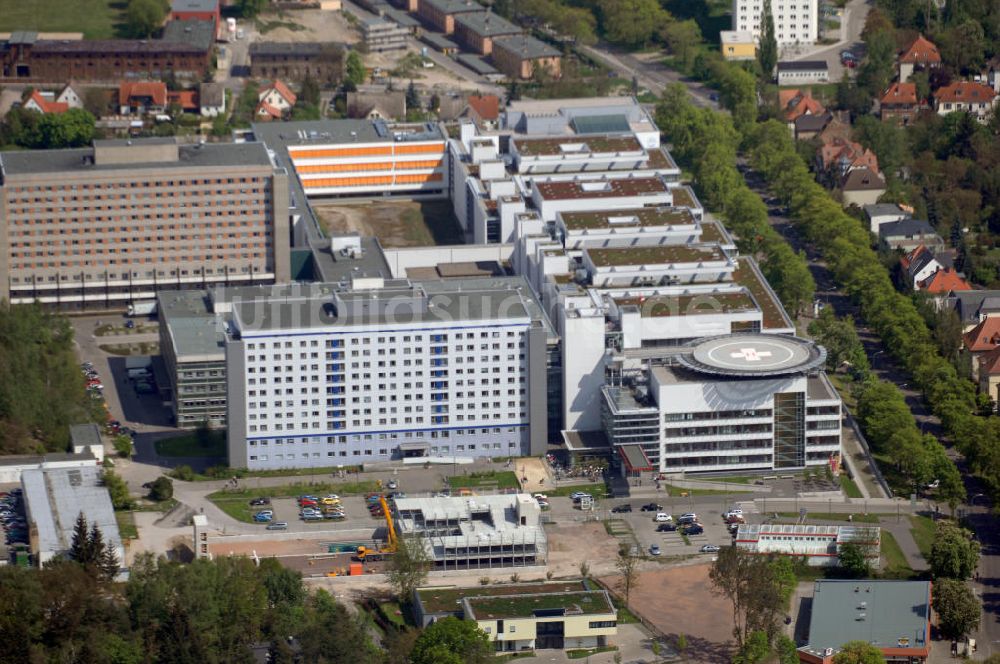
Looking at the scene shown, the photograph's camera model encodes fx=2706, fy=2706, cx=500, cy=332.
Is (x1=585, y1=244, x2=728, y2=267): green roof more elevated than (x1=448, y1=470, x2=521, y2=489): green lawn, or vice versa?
(x1=585, y1=244, x2=728, y2=267): green roof

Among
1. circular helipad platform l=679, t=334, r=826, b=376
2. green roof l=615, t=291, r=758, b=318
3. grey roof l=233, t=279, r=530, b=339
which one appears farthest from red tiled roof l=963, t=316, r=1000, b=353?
grey roof l=233, t=279, r=530, b=339

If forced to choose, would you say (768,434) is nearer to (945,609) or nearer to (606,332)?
(606,332)

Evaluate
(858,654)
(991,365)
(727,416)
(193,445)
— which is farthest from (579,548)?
(991,365)

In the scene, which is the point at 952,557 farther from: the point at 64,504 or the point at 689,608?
the point at 64,504

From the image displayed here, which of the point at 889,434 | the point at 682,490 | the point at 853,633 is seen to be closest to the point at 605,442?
the point at 682,490

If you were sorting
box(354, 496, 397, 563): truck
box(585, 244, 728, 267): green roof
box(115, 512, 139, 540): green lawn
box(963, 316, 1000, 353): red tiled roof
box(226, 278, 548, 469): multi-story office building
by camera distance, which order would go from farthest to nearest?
box(963, 316, 1000, 353): red tiled roof, box(585, 244, 728, 267): green roof, box(226, 278, 548, 469): multi-story office building, box(115, 512, 139, 540): green lawn, box(354, 496, 397, 563): truck

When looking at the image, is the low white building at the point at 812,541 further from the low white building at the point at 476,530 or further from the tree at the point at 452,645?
the tree at the point at 452,645

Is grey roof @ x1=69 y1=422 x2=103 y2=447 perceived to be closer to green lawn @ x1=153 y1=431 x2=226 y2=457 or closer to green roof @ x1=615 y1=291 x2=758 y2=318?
green lawn @ x1=153 y1=431 x2=226 y2=457
